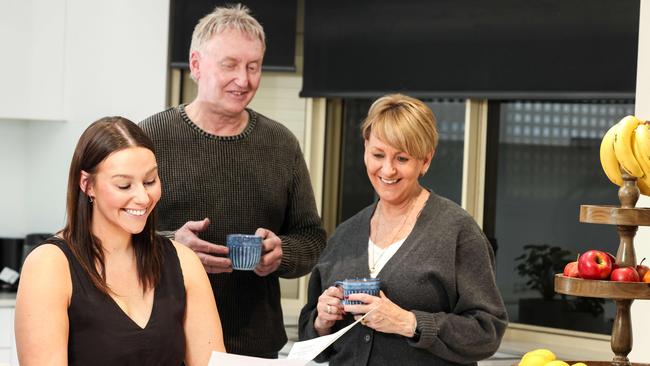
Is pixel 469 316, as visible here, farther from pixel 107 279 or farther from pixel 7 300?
pixel 7 300

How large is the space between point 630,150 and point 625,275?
246 mm

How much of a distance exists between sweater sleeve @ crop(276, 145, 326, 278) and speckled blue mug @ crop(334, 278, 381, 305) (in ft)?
1.66

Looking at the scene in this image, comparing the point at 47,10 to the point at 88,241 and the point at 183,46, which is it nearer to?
the point at 183,46

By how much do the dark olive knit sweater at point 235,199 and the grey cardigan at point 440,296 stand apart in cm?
38

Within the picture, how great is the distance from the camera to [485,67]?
4238 mm

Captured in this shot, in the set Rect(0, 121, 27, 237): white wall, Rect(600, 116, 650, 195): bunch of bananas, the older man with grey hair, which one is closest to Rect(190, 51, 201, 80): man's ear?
the older man with grey hair

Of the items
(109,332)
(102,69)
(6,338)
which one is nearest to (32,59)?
(102,69)

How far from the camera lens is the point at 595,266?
1.94 metres

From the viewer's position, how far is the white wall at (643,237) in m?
2.87

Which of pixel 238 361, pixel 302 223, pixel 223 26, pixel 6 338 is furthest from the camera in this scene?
pixel 6 338

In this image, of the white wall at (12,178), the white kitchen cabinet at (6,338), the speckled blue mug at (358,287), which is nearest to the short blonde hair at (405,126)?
the speckled blue mug at (358,287)

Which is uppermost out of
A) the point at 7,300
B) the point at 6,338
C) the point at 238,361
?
the point at 238,361

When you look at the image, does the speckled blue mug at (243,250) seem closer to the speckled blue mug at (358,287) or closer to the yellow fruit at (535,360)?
the speckled blue mug at (358,287)

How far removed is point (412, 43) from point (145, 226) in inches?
105
